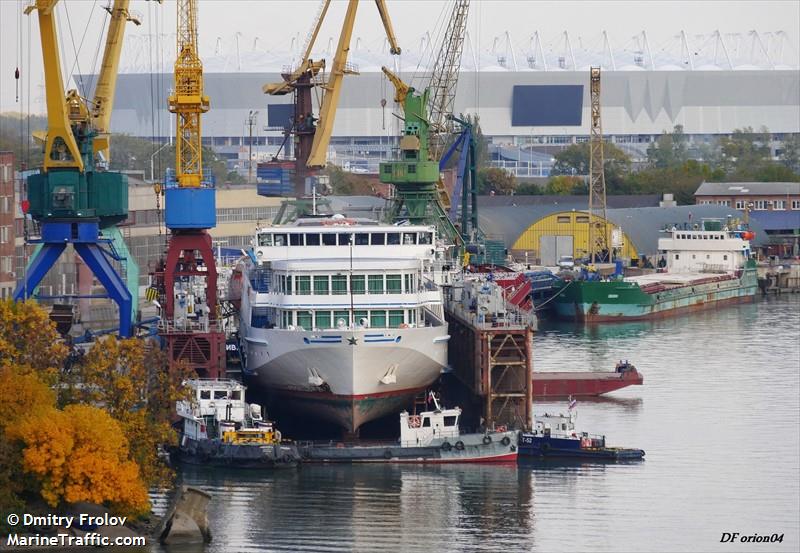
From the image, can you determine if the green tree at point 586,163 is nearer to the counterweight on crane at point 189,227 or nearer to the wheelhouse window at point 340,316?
the counterweight on crane at point 189,227

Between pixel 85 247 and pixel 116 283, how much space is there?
1387 millimetres

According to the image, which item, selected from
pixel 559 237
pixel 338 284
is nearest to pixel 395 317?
pixel 338 284

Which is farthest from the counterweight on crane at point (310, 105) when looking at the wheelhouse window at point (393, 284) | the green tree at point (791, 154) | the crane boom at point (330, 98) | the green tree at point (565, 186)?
the green tree at point (791, 154)

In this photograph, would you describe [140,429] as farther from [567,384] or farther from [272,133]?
[272,133]

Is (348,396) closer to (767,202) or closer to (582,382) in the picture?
(582,382)

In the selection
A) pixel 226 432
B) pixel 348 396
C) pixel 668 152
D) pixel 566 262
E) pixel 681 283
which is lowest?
pixel 226 432

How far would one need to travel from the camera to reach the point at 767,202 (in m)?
133

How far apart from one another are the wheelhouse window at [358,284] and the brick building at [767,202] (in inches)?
3049

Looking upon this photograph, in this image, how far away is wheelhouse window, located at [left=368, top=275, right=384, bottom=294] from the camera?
53812 millimetres

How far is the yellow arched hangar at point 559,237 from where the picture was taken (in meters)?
114

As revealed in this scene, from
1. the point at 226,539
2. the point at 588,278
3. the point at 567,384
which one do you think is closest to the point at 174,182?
the point at 567,384

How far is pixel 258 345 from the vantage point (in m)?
55.1

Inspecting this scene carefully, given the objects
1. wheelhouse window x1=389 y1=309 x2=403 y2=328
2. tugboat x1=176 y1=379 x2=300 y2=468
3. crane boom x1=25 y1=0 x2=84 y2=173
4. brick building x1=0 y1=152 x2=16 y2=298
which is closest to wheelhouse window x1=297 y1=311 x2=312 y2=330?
wheelhouse window x1=389 y1=309 x2=403 y2=328

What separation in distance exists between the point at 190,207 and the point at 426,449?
11088mm
